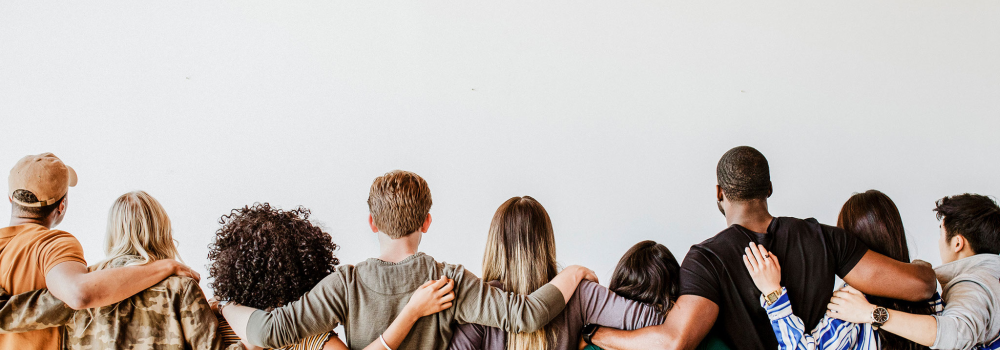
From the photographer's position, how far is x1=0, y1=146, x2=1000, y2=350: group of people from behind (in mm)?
1672

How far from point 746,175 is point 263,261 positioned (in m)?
1.51

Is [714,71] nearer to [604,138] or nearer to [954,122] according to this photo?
[604,138]

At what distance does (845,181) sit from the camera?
10.6ft

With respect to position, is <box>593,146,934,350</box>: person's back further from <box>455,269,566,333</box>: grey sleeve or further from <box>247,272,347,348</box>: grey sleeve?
<box>247,272,347,348</box>: grey sleeve

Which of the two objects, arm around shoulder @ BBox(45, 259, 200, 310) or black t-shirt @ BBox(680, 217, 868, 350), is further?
black t-shirt @ BBox(680, 217, 868, 350)

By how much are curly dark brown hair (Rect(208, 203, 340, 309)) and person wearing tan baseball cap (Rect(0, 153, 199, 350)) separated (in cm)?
21

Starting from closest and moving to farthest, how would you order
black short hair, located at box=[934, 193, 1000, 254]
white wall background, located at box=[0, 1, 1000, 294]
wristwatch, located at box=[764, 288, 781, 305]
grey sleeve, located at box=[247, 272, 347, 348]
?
grey sleeve, located at box=[247, 272, 347, 348]
wristwatch, located at box=[764, 288, 781, 305]
black short hair, located at box=[934, 193, 1000, 254]
white wall background, located at box=[0, 1, 1000, 294]

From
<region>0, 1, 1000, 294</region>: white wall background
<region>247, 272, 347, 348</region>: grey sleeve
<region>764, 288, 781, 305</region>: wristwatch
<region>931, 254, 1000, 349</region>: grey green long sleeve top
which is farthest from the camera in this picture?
<region>0, 1, 1000, 294</region>: white wall background

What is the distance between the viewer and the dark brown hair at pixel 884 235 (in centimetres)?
190

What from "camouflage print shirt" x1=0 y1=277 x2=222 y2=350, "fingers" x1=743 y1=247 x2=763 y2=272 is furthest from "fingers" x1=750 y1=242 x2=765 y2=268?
"camouflage print shirt" x1=0 y1=277 x2=222 y2=350

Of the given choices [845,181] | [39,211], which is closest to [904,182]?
[845,181]

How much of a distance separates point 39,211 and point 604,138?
2.42 m

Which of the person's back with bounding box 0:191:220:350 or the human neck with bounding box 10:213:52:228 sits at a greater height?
the human neck with bounding box 10:213:52:228

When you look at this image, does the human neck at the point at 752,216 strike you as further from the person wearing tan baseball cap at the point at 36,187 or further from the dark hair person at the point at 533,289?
the person wearing tan baseball cap at the point at 36,187
